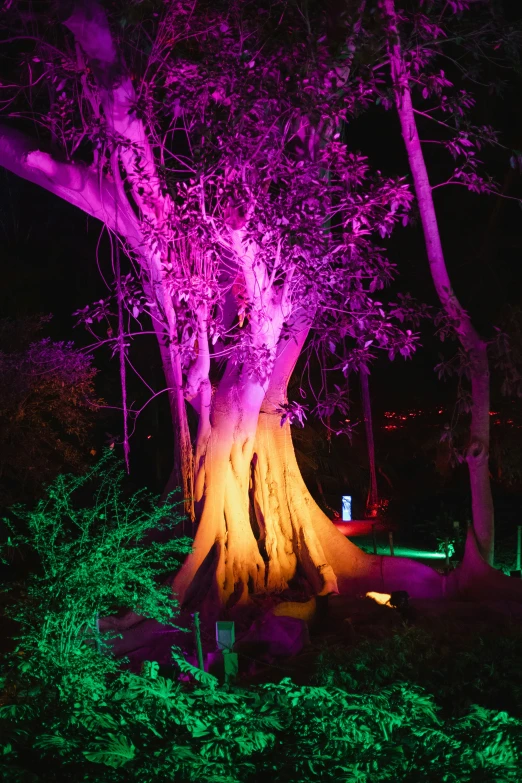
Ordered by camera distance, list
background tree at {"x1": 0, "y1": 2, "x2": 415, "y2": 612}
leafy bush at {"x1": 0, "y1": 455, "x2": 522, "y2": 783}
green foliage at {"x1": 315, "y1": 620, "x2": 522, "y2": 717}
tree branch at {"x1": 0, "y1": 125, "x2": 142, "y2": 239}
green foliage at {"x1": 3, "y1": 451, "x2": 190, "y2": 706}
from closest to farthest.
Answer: leafy bush at {"x1": 0, "y1": 455, "x2": 522, "y2": 783}
green foliage at {"x1": 3, "y1": 451, "x2": 190, "y2": 706}
green foliage at {"x1": 315, "y1": 620, "x2": 522, "y2": 717}
background tree at {"x1": 0, "y1": 2, "x2": 415, "y2": 612}
tree branch at {"x1": 0, "y1": 125, "x2": 142, "y2": 239}

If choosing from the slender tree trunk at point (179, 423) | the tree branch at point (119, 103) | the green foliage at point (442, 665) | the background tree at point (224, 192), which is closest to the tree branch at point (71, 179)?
the background tree at point (224, 192)

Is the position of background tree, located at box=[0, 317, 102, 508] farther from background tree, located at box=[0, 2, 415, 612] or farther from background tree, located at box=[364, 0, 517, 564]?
background tree, located at box=[364, 0, 517, 564]

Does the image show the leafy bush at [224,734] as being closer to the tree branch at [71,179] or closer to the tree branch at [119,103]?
the tree branch at [119,103]

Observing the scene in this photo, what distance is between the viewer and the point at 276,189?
→ 10.4 m

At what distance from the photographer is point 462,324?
11.1 meters

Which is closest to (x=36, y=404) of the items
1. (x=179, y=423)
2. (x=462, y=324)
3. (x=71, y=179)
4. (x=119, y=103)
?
(x=179, y=423)

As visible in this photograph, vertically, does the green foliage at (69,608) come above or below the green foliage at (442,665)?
above

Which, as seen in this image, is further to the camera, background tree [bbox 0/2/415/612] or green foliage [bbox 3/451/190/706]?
background tree [bbox 0/2/415/612]

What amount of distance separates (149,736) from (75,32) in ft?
24.1

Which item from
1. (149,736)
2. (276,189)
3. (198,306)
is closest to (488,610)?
(198,306)

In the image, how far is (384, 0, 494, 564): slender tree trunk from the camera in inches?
430

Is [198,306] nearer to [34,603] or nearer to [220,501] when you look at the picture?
[220,501]

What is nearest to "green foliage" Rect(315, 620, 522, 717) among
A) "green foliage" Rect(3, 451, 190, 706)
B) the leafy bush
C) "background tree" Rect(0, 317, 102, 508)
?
the leafy bush

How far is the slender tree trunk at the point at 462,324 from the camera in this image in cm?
1092
